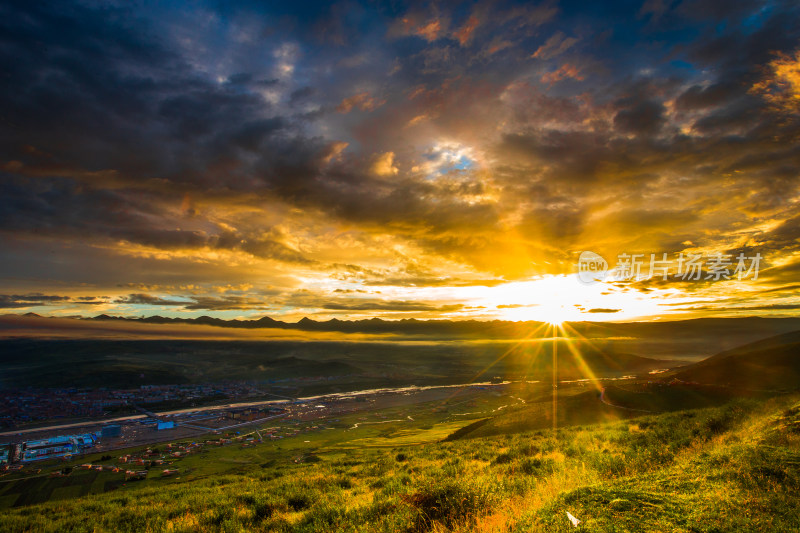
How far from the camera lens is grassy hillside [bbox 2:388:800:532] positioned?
7.17m

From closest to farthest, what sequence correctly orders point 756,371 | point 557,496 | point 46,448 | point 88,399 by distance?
1. point 557,496
2. point 756,371
3. point 46,448
4. point 88,399

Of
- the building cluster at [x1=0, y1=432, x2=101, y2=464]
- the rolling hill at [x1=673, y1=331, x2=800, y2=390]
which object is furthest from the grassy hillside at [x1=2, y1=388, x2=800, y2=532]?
the building cluster at [x1=0, y1=432, x2=101, y2=464]

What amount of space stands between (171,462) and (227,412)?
70307 millimetres

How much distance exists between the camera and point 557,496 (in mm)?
9156

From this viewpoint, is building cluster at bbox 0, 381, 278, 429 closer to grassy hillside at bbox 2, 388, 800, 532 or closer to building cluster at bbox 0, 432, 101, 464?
building cluster at bbox 0, 432, 101, 464

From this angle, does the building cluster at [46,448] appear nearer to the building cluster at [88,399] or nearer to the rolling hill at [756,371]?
the building cluster at [88,399]

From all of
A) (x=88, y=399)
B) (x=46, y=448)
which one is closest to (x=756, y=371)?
(x=46, y=448)

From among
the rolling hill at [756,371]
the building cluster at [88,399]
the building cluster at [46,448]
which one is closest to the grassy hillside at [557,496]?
the rolling hill at [756,371]

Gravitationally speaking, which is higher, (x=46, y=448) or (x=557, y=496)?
(x=557, y=496)

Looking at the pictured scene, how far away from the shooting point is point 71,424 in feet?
351

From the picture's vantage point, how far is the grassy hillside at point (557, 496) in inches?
282

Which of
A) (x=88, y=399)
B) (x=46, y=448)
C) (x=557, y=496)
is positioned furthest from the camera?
(x=88, y=399)

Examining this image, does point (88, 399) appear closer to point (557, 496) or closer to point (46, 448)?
point (46, 448)

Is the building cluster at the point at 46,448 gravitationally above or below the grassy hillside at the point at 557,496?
below
